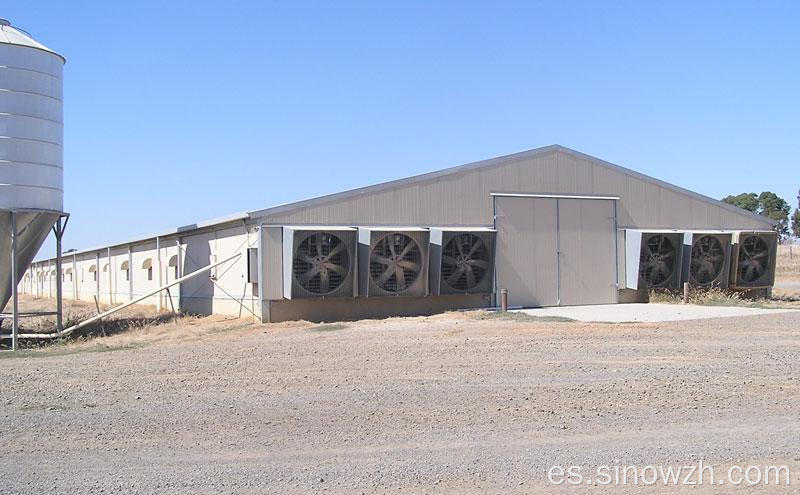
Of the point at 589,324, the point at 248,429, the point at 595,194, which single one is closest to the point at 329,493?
the point at 248,429

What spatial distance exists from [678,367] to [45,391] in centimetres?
872

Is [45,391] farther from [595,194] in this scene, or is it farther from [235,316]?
[595,194]

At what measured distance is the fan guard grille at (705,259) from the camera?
25.7 m

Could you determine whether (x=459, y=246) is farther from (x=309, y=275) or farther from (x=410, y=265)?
(x=309, y=275)

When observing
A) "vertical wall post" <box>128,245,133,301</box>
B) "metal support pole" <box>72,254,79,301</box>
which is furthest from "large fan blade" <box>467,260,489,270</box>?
"metal support pole" <box>72,254,79,301</box>

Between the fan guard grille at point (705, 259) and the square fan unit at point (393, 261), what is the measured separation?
31.5 ft

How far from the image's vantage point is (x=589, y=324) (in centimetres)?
1806

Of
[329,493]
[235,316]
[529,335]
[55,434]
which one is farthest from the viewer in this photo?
[235,316]

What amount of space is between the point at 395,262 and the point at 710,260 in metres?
11.2

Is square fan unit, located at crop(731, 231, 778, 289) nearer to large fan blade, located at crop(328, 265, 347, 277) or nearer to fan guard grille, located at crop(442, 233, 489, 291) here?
fan guard grille, located at crop(442, 233, 489, 291)

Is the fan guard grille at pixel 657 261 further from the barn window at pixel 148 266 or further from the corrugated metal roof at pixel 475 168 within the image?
the barn window at pixel 148 266

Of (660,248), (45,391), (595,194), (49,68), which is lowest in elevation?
(45,391)

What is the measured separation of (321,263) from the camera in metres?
20.2

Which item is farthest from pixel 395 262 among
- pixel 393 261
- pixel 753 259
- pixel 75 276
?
pixel 75 276
